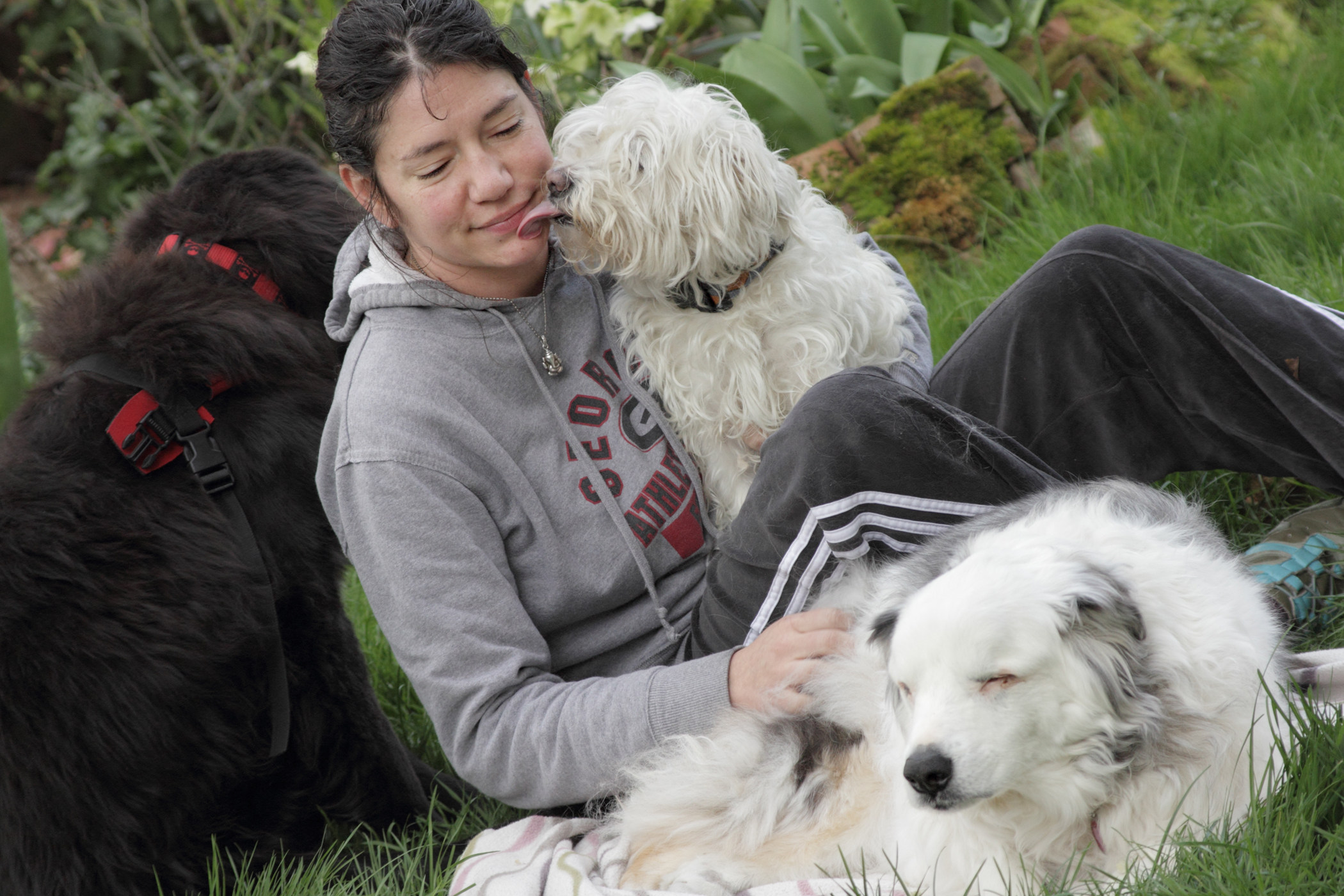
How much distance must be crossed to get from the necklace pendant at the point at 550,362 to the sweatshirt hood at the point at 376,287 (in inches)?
4.7

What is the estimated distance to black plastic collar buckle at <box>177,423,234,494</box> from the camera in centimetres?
208

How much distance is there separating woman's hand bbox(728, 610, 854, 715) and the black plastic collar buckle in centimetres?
104

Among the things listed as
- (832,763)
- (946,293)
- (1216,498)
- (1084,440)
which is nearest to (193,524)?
(832,763)

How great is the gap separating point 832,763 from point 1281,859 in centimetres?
61

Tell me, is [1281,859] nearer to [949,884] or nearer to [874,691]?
[949,884]

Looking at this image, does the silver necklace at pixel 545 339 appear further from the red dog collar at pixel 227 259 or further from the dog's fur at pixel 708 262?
the red dog collar at pixel 227 259

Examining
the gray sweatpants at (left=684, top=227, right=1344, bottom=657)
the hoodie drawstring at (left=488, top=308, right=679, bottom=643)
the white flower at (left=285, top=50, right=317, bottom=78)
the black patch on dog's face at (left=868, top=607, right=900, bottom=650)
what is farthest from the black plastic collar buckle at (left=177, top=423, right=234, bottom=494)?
the white flower at (left=285, top=50, right=317, bottom=78)

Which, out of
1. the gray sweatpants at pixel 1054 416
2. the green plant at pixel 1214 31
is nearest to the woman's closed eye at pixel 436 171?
the gray sweatpants at pixel 1054 416

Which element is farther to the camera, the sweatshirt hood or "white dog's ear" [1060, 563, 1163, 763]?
the sweatshirt hood

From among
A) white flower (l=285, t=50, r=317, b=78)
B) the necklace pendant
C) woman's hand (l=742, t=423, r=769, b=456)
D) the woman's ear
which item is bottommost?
woman's hand (l=742, t=423, r=769, b=456)

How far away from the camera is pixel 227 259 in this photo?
94.9 inches

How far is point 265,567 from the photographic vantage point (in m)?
2.18

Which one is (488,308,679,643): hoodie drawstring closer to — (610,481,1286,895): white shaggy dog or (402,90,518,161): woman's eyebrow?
(402,90,518,161): woman's eyebrow

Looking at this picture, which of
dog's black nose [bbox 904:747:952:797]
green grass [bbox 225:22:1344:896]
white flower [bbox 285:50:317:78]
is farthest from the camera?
white flower [bbox 285:50:317:78]
